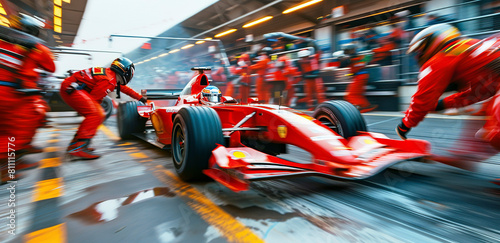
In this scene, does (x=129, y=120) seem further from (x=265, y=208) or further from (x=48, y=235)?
(x=265, y=208)

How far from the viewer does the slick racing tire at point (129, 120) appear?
5.38 meters

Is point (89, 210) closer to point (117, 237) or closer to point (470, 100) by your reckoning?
point (117, 237)

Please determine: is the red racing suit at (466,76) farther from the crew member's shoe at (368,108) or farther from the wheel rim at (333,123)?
the crew member's shoe at (368,108)

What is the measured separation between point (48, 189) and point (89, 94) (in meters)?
2.10

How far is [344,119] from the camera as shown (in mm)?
3148

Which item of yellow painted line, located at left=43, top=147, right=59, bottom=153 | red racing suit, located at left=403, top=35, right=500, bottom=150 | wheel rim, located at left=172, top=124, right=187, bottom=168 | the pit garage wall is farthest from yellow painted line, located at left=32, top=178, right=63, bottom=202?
the pit garage wall

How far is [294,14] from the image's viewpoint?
11.5 meters

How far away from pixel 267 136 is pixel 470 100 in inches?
82.1

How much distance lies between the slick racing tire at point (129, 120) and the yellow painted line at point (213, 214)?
2.85m

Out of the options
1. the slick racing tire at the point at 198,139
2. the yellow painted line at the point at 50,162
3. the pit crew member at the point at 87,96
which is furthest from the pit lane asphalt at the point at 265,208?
the pit crew member at the point at 87,96

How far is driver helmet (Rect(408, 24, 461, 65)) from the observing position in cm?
266

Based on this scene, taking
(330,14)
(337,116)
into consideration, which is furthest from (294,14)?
(337,116)

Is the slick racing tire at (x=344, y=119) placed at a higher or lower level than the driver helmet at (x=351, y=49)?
lower

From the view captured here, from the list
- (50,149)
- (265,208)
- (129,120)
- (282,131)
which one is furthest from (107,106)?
(265,208)
